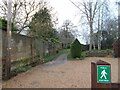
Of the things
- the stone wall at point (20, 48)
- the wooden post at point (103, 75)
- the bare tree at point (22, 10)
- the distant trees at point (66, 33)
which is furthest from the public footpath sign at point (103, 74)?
the distant trees at point (66, 33)

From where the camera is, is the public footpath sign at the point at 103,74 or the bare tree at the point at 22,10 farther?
the bare tree at the point at 22,10

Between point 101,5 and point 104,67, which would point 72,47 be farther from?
point 104,67

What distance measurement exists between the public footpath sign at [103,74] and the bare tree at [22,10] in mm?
9196

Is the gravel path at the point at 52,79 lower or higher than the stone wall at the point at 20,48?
lower

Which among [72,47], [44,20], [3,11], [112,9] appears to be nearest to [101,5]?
[112,9]

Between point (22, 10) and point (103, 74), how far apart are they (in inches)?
389

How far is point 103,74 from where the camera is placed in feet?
7.11

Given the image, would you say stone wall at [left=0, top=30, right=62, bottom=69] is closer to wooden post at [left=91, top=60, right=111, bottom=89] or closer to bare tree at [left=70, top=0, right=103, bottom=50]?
wooden post at [left=91, top=60, right=111, bottom=89]

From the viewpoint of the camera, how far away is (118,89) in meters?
2.67

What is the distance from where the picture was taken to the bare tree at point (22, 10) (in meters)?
9.62

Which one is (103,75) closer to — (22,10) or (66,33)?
(22,10)

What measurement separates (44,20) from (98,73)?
33.8 ft

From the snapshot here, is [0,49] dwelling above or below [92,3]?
below

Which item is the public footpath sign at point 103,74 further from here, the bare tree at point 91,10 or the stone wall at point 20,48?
the bare tree at point 91,10
